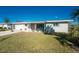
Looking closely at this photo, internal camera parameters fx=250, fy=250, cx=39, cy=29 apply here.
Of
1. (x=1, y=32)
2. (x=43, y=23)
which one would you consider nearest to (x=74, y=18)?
(x=43, y=23)

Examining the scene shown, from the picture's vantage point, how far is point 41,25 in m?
3.73

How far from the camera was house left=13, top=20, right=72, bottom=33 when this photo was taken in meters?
3.69

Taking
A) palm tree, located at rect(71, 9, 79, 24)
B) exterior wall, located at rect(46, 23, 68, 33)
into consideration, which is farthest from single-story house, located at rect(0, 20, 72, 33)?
palm tree, located at rect(71, 9, 79, 24)

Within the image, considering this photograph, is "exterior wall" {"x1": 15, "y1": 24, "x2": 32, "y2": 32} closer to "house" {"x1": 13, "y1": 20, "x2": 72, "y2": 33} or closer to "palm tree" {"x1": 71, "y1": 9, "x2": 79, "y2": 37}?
"house" {"x1": 13, "y1": 20, "x2": 72, "y2": 33}

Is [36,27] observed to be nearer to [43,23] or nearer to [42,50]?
[43,23]

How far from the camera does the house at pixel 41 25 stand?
12.1 ft

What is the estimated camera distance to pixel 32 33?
3717 mm

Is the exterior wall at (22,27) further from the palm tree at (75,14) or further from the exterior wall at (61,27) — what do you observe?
the palm tree at (75,14)

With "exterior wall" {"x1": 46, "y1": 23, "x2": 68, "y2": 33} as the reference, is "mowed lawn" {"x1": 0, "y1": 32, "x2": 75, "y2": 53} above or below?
below
